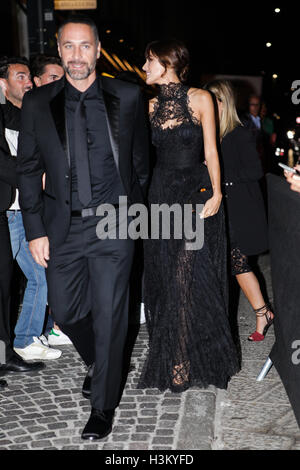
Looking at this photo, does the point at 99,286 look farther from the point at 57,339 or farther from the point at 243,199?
the point at 243,199

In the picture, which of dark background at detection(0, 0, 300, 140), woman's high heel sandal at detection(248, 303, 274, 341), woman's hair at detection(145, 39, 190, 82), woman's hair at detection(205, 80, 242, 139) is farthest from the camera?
dark background at detection(0, 0, 300, 140)

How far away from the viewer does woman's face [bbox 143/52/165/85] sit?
12.8 ft

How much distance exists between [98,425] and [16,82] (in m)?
2.71

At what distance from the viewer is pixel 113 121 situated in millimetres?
3252

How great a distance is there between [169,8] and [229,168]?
120ft

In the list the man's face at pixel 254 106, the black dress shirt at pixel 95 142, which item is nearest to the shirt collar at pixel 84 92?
the black dress shirt at pixel 95 142

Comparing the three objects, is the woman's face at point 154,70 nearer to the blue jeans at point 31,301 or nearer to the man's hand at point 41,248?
the man's hand at point 41,248

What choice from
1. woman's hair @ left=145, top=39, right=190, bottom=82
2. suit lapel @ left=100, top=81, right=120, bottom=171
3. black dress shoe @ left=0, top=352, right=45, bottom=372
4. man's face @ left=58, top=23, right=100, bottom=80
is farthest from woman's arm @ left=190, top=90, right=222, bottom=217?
black dress shoe @ left=0, top=352, right=45, bottom=372

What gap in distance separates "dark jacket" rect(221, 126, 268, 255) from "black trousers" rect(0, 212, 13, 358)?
1.88 meters

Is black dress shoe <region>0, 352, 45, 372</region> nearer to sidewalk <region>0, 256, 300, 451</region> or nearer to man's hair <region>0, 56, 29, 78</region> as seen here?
sidewalk <region>0, 256, 300, 451</region>

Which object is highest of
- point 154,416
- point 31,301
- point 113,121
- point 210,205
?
point 113,121

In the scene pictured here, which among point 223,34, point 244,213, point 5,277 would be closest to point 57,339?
point 5,277

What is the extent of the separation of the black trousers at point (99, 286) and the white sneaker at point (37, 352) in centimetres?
127

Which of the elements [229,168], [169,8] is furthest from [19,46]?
[169,8]
